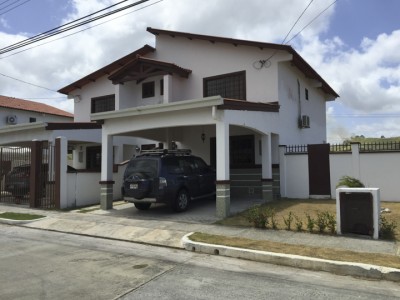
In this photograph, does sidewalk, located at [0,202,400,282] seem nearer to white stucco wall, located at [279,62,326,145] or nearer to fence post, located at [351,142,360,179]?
fence post, located at [351,142,360,179]

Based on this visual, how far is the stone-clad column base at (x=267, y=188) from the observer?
46.5 ft

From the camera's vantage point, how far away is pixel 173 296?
540 cm

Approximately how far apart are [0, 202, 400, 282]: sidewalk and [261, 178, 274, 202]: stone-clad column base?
12.5 ft

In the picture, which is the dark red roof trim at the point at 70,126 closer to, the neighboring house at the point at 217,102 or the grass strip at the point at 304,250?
the neighboring house at the point at 217,102

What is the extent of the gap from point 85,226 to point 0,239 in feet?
7.50

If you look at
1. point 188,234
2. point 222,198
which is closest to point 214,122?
point 222,198

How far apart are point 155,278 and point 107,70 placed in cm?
1658

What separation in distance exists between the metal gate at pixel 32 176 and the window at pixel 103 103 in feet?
19.1

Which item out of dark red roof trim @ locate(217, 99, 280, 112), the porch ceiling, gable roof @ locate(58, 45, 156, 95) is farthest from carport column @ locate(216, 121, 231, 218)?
gable roof @ locate(58, 45, 156, 95)

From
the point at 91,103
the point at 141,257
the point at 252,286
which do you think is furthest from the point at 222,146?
the point at 91,103

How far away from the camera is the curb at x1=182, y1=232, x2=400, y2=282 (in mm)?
6239

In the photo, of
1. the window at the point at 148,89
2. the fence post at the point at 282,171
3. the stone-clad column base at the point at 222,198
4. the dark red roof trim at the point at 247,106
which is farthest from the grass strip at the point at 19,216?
the fence post at the point at 282,171

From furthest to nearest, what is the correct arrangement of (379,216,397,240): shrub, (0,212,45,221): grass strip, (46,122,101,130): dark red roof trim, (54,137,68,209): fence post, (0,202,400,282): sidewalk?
(46,122,101,130): dark red roof trim → (54,137,68,209): fence post → (0,212,45,221): grass strip → (379,216,397,240): shrub → (0,202,400,282): sidewalk

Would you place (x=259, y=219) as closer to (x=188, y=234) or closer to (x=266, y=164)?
(x=188, y=234)
